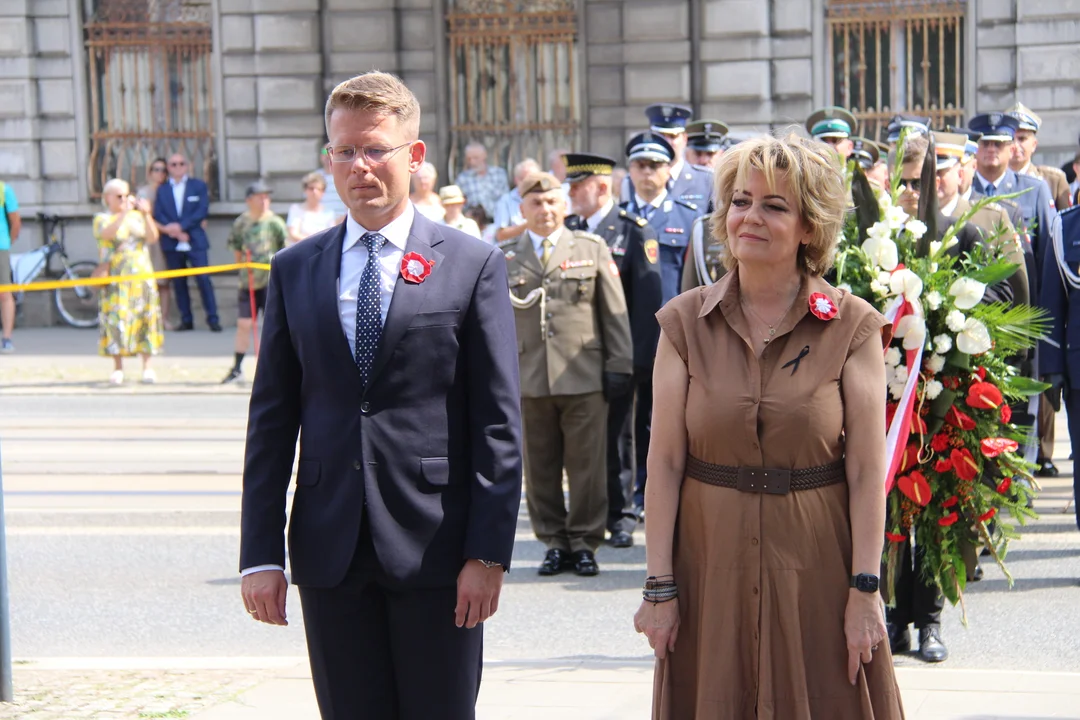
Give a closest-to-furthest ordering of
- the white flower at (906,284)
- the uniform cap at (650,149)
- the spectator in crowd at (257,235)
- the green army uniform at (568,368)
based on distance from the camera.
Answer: the white flower at (906,284) < the green army uniform at (568,368) < the uniform cap at (650,149) < the spectator in crowd at (257,235)

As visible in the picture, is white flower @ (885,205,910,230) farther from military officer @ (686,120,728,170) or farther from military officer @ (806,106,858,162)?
military officer @ (686,120,728,170)

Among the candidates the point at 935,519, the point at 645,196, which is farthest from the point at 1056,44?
the point at 935,519

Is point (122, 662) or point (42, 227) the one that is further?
point (42, 227)

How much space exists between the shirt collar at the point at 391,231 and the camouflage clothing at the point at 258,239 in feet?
43.1

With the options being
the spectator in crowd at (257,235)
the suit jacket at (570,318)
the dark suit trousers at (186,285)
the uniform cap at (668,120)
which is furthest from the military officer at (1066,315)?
the dark suit trousers at (186,285)

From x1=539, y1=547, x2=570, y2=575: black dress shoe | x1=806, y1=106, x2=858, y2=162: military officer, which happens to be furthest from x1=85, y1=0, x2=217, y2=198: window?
x1=539, y1=547, x2=570, y2=575: black dress shoe

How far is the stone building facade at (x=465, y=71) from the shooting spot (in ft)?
66.7

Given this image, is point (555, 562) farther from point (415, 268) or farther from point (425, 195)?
point (425, 195)

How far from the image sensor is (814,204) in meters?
3.86

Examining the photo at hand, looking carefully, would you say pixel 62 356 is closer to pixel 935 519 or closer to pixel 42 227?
pixel 42 227

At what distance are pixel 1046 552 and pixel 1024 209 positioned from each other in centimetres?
275

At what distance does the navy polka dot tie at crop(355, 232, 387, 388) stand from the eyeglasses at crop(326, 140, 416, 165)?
20 centimetres

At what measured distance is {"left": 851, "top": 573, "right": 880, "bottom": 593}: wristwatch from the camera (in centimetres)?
374

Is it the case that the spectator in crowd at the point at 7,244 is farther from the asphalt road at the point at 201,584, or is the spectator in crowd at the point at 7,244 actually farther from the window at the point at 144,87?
the asphalt road at the point at 201,584
